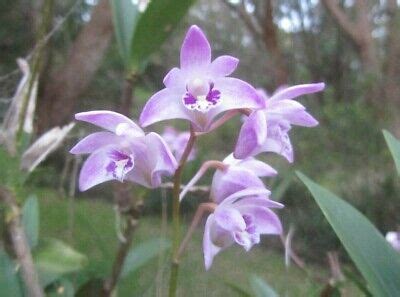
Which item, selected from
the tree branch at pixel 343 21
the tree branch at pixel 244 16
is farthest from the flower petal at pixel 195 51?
the tree branch at pixel 244 16

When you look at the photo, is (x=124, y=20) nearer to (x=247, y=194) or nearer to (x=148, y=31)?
(x=148, y=31)

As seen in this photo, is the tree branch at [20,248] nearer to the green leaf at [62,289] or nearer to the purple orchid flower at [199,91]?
the green leaf at [62,289]

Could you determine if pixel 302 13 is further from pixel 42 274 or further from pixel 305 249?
pixel 42 274

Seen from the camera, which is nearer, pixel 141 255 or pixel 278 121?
pixel 278 121

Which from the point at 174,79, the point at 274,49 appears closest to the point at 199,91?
the point at 174,79

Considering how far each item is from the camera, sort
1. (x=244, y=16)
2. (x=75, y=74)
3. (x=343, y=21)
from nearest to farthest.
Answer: (x=75, y=74), (x=343, y=21), (x=244, y=16)

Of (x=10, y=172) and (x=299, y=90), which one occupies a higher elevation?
(x=299, y=90)

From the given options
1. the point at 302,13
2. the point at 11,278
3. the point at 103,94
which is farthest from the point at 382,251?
the point at 302,13

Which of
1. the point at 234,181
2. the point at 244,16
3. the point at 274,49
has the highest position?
the point at 234,181
